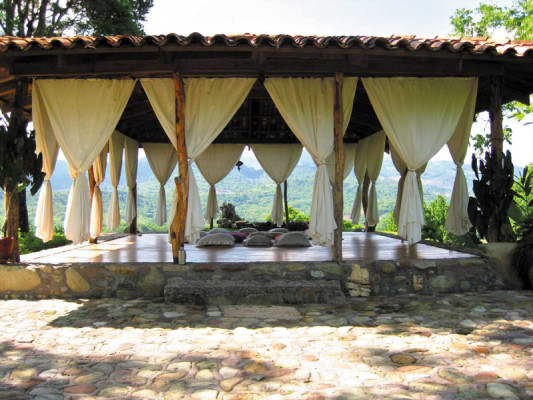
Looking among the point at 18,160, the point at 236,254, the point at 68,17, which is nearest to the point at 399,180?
the point at 236,254

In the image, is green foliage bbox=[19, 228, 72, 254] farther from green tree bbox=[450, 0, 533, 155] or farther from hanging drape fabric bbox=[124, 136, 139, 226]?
green tree bbox=[450, 0, 533, 155]

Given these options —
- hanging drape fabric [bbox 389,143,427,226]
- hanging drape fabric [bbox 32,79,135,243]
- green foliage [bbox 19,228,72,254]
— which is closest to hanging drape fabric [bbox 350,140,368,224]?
hanging drape fabric [bbox 389,143,427,226]

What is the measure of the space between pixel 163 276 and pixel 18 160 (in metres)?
1.88

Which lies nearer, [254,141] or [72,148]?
[72,148]

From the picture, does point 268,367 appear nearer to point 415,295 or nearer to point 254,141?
point 415,295

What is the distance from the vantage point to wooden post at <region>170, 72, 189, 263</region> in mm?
4684

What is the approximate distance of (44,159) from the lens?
16.5ft

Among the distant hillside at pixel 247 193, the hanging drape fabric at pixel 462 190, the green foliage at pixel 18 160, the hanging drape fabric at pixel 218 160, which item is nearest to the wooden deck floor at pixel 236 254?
the hanging drape fabric at pixel 462 190

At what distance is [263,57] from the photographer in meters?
4.77

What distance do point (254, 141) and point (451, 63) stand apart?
5245mm

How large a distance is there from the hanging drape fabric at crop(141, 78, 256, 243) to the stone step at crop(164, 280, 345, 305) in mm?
1093

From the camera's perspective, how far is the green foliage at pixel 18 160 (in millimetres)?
4559

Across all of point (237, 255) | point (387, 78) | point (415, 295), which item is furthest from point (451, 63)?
point (237, 255)

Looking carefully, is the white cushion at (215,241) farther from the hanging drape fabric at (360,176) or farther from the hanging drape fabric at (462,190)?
the hanging drape fabric at (360,176)
